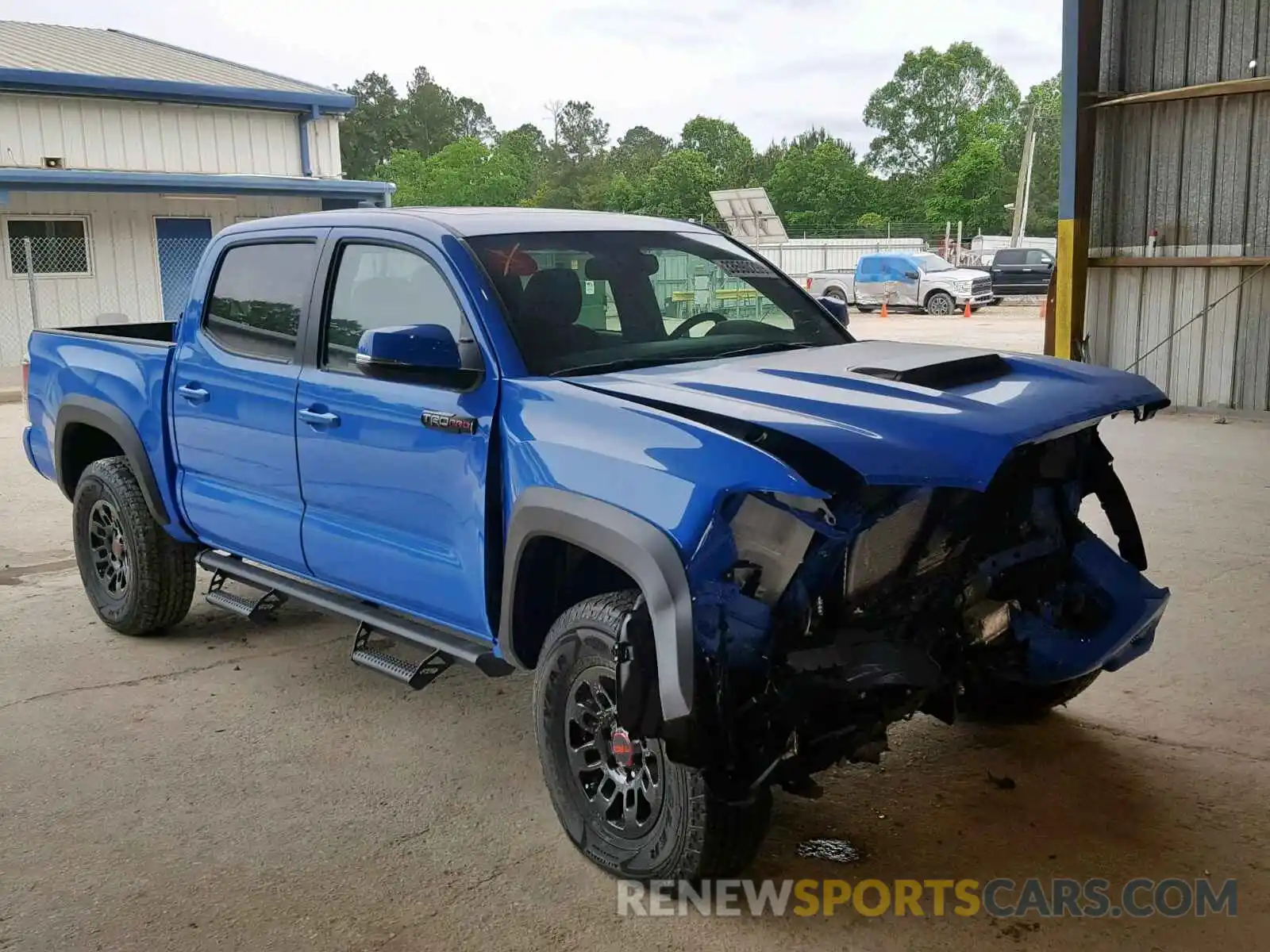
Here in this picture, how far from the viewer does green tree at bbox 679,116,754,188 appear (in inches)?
3248

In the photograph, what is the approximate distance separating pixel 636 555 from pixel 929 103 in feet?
385

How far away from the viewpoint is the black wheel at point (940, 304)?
3006cm

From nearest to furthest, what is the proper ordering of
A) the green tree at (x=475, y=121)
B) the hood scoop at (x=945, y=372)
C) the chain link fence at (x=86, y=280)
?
the hood scoop at (x=945, y=372) → the chain link fence at (x=86, y=280) → the green tree at (x=475, y=121)

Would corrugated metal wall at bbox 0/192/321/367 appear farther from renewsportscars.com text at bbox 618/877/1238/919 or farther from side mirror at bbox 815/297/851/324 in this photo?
renewsportscars.com text at bbox 618/877/1238/919

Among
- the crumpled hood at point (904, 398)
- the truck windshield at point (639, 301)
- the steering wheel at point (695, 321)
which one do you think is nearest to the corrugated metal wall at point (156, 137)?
the truck windshield at point (639, 301)

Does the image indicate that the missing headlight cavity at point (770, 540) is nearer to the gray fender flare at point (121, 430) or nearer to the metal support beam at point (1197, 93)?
the gray fender flare at point (121, 430)

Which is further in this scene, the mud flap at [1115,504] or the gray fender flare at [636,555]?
the mud flap at [1115,504]

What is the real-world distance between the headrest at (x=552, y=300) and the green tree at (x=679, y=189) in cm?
5028

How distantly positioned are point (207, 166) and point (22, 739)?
1838cm

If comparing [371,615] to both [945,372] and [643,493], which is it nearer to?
[643,493]

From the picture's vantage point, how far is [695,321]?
4.63 metres

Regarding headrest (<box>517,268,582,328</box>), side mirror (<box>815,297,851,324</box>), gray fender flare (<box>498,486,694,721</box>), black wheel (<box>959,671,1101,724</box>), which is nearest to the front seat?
headrest (<box>517,268,582,328</box>)

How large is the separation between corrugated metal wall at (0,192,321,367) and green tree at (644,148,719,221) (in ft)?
113

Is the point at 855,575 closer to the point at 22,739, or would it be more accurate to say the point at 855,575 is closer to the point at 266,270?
the point at 266,270
